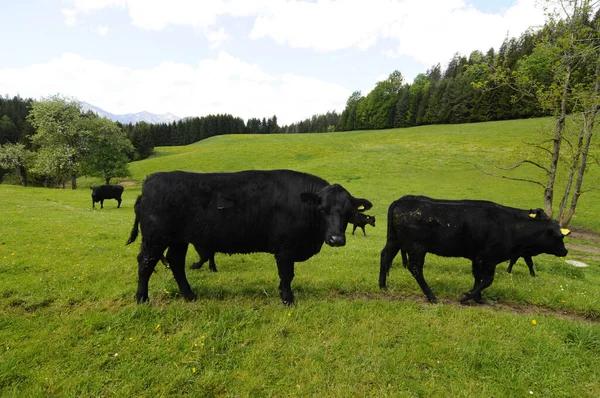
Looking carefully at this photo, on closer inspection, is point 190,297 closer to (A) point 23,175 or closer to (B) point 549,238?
(B) point 549,238

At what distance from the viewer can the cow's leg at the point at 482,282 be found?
682 cm

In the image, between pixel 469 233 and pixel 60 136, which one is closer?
pixel 469 233

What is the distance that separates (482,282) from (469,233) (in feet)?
3.78

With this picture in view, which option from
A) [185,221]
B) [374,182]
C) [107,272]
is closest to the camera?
[185,221]

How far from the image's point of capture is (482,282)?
6859 millimetres

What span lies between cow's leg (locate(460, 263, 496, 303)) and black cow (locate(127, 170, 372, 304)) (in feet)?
10.9

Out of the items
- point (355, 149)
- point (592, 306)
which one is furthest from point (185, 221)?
point (355, 149)

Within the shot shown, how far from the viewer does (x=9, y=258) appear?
8.07m

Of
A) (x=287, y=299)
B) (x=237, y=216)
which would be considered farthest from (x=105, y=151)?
(x=287, y=299)

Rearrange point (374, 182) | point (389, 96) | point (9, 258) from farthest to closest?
point (389, 96)
point (374, 182)
point (9, 258)

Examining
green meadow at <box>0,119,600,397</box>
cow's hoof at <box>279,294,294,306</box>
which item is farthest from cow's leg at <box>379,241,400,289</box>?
cow's hoof at <box>279,294,294,306</box>

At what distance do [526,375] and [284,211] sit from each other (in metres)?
4.59

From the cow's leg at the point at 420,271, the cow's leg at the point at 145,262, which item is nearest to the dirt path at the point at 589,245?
the cow's leg at the point at 420,271

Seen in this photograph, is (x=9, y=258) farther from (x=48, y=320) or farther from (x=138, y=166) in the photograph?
(x=138, y=166)
